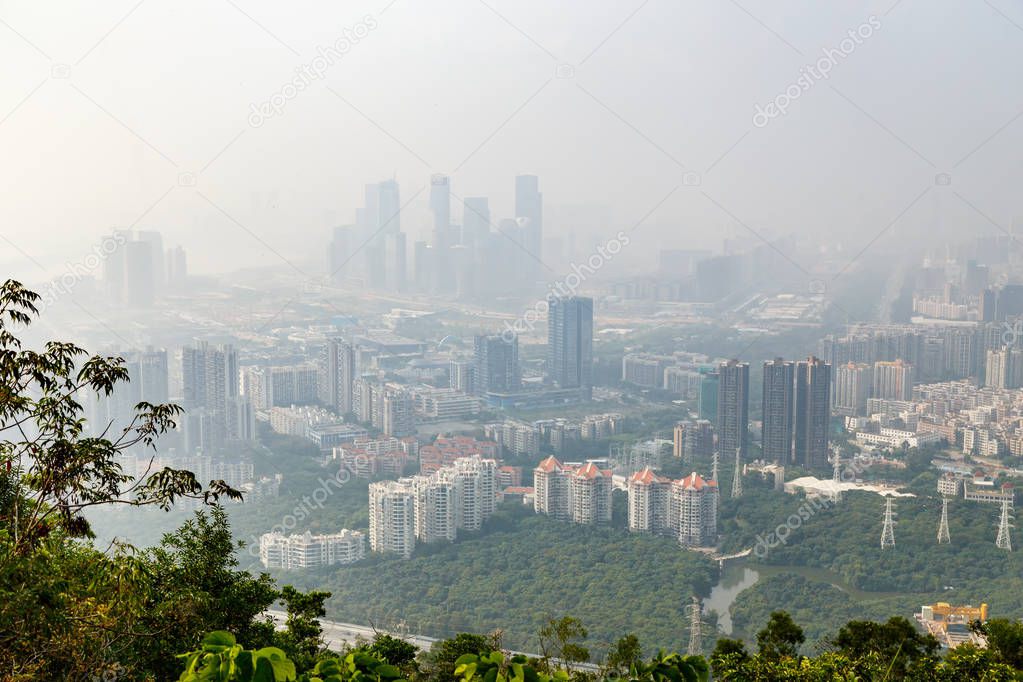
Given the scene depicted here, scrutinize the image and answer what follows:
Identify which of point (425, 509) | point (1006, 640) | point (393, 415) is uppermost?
point (1006, 640)

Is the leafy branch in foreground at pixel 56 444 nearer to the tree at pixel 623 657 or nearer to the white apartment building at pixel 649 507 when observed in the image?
the tree at pixel 623 657

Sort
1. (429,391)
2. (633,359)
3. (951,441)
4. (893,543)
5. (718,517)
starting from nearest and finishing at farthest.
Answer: (893,543) < (718,517) < (951,441) < (429,391) < (633,359)

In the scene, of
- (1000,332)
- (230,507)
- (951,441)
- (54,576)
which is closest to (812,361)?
(951,441)

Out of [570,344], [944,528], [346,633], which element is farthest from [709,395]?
[346,633]

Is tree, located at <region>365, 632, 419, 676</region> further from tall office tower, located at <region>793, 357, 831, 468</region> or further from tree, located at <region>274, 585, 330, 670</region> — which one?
tall office tower, located at <region>793, 357, 831, 468</region>

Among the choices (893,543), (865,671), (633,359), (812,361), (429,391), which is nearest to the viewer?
(865,671)

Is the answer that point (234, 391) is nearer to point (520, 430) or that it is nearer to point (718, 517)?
point (520, 430)

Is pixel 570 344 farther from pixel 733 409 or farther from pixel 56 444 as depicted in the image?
pixel 56 444
